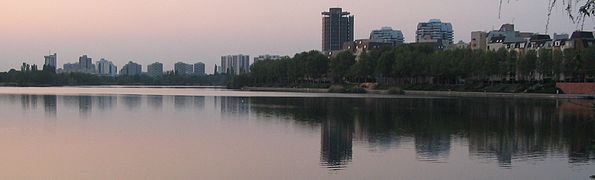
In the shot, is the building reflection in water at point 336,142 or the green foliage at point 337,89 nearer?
the building reflection in water at point 336,142

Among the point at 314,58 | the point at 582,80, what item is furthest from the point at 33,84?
the point at 582,80

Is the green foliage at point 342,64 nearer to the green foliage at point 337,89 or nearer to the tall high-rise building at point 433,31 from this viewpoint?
the green foliage at point 337,89

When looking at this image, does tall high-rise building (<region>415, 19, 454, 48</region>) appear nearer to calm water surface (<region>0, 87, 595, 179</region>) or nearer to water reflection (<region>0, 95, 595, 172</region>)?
water reflection (<region>0, 95, 595, 172</region>)

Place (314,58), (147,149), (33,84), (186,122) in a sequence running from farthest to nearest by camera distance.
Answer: (33,84) < (314,58) < (186,122) < (147,149)

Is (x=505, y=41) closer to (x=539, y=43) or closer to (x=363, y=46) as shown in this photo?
(x=539, y=43)

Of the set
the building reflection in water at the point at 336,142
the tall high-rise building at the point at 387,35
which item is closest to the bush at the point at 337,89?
the building reflection in water at the point at 336,142

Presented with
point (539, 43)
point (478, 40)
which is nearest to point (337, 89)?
point (539, 43)

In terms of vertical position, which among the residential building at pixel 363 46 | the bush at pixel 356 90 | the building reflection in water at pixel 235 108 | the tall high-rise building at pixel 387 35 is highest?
the tall high-rise building at pixel 387 35

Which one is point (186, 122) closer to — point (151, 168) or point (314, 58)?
point (151, 168)

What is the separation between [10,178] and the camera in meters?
13.8

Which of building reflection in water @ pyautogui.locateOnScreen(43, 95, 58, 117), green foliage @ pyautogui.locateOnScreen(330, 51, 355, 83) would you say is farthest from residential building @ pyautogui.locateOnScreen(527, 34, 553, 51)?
building reflection in water @ pyautogui.locateOnScreen(43, 95, 58, 117)

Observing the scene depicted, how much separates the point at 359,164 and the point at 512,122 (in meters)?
16.8

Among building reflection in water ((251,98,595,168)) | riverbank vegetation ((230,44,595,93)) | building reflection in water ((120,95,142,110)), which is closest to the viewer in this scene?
building reflection in water ((251,98,595,168))

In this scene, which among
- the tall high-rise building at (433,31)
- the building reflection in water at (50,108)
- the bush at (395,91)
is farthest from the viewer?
the tall high-rise building at (433,31)
